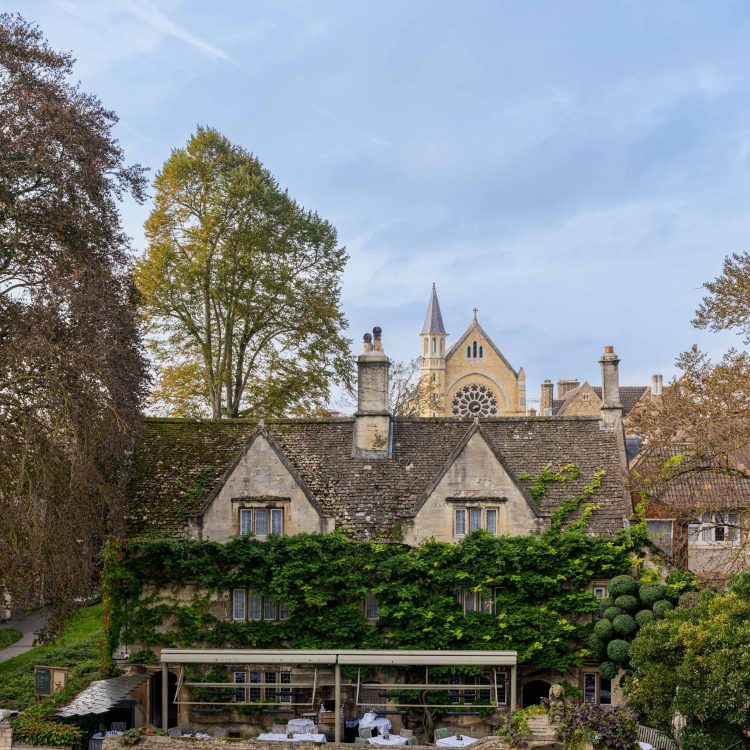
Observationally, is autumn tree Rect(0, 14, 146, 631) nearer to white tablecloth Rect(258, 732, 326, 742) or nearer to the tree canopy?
white tablecloth Rect(258, 732, 326, 742)

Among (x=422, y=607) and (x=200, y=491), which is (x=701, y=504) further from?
(x=200, y=491)

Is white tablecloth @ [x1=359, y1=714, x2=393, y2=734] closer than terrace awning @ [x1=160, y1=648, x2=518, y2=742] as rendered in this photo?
No

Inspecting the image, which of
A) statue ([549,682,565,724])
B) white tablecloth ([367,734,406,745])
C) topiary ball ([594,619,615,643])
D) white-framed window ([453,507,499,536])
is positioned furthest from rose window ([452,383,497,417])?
statue ([549,682,565,724])

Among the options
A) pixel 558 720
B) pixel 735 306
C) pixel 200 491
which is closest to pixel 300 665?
pixel 200 491

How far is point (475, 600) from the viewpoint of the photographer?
28.8 metres

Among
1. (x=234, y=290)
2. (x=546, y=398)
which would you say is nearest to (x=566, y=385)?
(x=546, y=398)

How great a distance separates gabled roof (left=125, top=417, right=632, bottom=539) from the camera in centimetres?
2980

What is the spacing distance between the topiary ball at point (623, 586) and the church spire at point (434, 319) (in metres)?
80.3

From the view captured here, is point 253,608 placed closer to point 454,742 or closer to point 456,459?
point 454,742

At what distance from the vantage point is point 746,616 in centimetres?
2278

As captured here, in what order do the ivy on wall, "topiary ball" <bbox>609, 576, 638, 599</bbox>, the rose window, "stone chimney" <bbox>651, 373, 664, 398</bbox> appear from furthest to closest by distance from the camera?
the rose window, "stone chimney" <bbox>651, 373, 664, 398</bbox>, the ivy on wall, "topiary ball" <bbox>609, 576, 638, 599</bbox>

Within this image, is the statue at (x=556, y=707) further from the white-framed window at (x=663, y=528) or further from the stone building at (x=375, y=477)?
the white-framed window at (x=663, y=528)

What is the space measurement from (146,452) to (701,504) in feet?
59.8

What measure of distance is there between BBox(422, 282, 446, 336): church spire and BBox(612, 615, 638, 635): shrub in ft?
267
